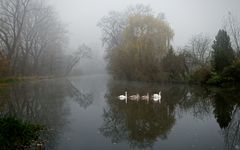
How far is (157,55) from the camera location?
47.7 meters

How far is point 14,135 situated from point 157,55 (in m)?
39.7

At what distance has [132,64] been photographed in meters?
Result: 49.2

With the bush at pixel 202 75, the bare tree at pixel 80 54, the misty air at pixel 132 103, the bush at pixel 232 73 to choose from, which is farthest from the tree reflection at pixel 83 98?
the bare tree at pixel 80 54

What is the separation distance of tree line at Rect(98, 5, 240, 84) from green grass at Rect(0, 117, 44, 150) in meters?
26.3

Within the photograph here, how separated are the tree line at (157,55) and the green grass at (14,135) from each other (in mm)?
26286

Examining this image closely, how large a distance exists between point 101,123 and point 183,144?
15.3 ft

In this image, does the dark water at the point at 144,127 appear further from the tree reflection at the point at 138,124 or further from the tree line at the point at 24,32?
the tree line at the point at 24,32

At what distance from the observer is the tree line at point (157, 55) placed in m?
35.1

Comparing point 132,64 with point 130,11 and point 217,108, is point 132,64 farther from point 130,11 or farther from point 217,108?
point 217,108

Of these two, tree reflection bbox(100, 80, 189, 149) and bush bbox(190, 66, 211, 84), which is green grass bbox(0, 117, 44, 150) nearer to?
tree reflection bbox(100, 80, 189, 149)

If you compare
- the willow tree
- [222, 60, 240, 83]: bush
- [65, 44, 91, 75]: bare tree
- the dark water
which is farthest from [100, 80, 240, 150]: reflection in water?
[65, 44, 91, 75]: bare tree

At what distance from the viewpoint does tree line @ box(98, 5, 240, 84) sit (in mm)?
35125

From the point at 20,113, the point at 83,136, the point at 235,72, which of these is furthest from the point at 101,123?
the point at 235,72

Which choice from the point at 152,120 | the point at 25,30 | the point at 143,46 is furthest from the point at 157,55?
the point at 152,120
